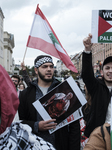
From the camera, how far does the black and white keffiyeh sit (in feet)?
3.65

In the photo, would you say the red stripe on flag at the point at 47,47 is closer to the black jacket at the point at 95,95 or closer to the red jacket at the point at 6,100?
the black jacket at the point at 95,95

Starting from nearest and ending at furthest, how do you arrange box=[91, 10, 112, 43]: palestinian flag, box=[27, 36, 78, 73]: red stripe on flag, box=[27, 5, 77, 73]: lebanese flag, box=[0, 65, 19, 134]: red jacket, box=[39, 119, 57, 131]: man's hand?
box=[0, 65, 19, 134]: red jacket, box=[39, 119, 57, 131]: man's hand, box=[91, 10, 112, 43]: palestinian flag, box=[27, 36, 78, 73]: red stripe on flag, box=[27, 5, 77, 73]: lebanese flag

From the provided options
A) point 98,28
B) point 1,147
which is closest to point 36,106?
point 1,147

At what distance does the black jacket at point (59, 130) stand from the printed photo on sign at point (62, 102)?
20 centimetres

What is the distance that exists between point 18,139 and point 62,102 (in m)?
1.09

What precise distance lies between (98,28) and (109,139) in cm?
165

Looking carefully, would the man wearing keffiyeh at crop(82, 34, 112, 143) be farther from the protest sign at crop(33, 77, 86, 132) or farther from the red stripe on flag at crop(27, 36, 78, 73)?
the red stripe on flag at crop(27, 36, 78, 73)

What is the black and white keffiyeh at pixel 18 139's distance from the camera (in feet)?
3.65

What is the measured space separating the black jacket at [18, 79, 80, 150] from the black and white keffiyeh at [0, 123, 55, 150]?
0.95 meters

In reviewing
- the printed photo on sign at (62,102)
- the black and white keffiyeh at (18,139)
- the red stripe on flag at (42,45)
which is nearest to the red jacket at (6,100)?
the black and white keffiyeh at (18,139)

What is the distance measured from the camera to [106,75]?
2352 millimetres

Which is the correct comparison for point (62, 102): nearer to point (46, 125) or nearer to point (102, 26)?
point (46, 125)

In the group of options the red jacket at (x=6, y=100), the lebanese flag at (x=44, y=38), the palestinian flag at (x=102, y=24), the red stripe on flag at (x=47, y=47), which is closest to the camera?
the red jacket at (x=6, y=100)

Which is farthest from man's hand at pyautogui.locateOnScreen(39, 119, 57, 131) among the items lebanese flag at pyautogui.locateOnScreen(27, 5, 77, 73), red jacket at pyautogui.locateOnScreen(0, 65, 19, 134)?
lebanese flag at pyautogui.locateOnScreen(27, 5, 77, 73)
